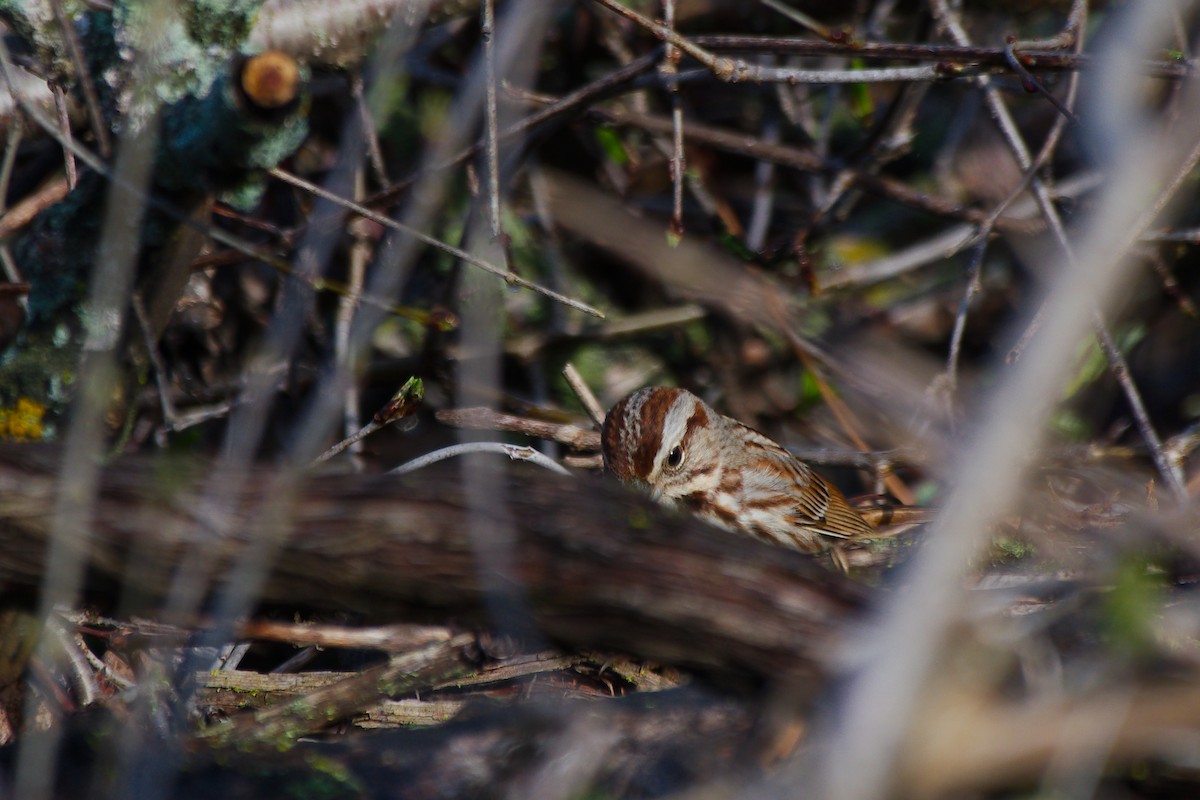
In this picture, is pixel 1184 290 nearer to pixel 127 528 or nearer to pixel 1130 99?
pixel 1130 99

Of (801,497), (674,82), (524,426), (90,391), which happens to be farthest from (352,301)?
(801,497)

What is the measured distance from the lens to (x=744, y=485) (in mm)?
3746

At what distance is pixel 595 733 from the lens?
6.40 feet

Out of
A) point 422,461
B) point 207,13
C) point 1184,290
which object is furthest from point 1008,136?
point 207,13

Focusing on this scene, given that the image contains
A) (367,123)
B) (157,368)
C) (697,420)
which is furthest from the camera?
(697,420)

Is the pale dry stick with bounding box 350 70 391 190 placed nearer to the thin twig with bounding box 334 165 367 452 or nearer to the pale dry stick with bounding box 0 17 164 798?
the thin twig with bounding box 334 165 367 452

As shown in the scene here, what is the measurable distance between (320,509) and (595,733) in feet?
2.04

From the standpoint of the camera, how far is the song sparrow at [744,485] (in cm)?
350

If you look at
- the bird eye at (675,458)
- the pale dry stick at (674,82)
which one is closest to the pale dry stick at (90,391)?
the pale dry stick at (674,82)

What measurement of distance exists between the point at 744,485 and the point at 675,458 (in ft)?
1.32

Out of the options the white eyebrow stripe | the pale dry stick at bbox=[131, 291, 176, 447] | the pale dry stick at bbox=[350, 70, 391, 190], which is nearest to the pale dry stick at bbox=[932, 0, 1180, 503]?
the white eyebrow stripe

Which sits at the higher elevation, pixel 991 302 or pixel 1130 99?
pixel 1130 99

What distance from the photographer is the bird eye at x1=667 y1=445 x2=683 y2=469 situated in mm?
3402

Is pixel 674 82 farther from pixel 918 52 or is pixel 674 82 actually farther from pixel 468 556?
pixel 468 556
